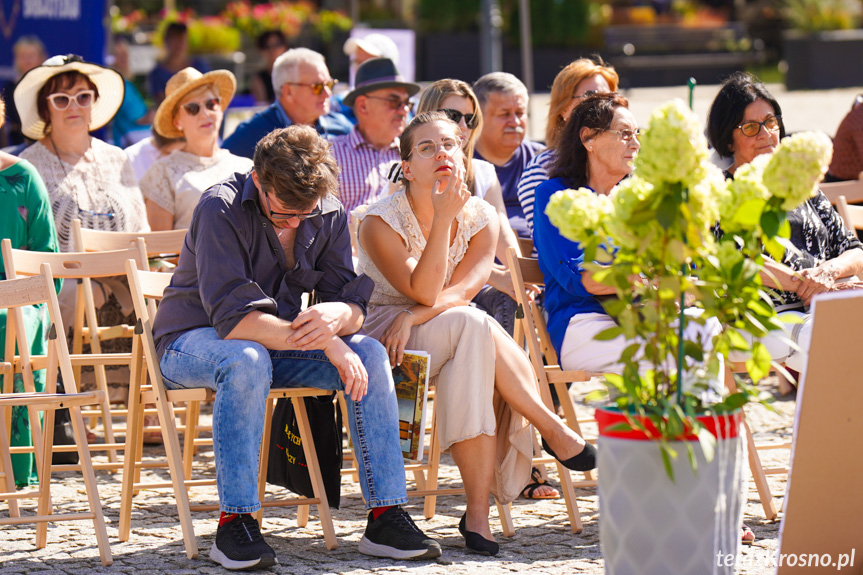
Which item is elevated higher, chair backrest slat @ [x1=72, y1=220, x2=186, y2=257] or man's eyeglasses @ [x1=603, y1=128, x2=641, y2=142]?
man's eyeglasses @ [x1=603, y1=128, x2=641, y2=142]

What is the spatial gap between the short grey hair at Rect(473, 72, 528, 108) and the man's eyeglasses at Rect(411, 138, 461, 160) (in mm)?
1502

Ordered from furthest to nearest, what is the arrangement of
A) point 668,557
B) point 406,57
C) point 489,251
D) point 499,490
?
point 406,57
point 489,251
point 499,490
point 668,557

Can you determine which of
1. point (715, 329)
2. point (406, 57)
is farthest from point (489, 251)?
point (406, 57)

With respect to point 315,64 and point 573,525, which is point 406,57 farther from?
point 573,525

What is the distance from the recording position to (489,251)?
14.7ft

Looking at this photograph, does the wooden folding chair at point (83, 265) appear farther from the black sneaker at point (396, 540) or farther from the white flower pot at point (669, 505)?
the white flower pot at point (669, 505)

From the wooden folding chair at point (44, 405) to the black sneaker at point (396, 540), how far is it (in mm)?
878

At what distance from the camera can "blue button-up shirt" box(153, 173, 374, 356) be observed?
3.90 meters

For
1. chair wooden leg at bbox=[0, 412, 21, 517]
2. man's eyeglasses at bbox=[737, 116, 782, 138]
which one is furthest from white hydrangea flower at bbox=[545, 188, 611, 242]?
chair wooden leg at bbox=[0, 412, 21, 517]

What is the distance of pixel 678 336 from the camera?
2844 millimetres

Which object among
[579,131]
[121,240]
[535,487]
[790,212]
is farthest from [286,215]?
[790,212]

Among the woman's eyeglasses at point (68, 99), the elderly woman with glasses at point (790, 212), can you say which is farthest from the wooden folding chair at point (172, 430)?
the elderly woman with glasses at point (790, 212)

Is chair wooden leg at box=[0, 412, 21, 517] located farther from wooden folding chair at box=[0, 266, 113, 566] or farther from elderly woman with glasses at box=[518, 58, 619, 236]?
elderly woman with glasses at box=[518, 58, 619, 236]

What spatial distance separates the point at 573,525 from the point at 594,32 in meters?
16.1
